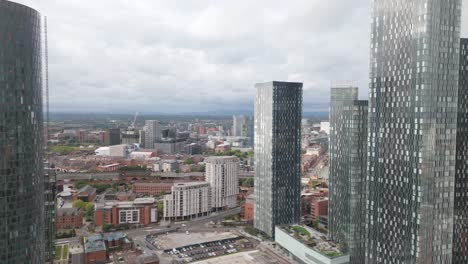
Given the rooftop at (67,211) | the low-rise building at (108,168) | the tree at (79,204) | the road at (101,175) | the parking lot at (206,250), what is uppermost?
the low-rise building at (108,168)

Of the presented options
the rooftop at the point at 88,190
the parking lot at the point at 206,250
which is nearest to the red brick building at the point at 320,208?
the parking lot at the point at 206,250

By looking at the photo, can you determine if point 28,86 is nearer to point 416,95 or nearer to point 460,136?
point 416,95

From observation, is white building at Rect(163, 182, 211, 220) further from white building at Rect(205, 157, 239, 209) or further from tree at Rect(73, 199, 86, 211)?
tree at Rect(73, 199, 86, 211)

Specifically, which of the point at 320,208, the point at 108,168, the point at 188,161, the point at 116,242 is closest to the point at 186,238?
the point at 116,242

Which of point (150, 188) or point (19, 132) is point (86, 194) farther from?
point (19, 132)

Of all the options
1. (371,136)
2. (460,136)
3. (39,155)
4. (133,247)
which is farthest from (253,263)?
(39,155)

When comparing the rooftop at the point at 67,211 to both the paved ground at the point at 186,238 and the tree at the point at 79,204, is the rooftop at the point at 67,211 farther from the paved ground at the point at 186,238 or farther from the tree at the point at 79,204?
the paved ground at the point at 186,238
